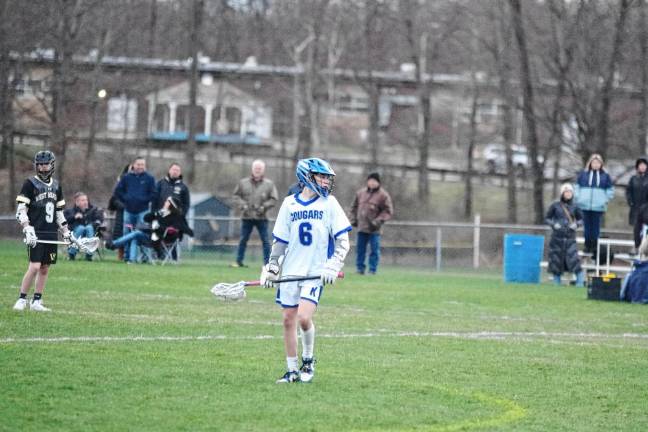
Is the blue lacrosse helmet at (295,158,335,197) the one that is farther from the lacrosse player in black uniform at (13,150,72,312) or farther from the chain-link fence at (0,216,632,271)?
the chain-link fence at (0,216,632,271)

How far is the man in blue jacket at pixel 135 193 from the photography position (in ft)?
83.4

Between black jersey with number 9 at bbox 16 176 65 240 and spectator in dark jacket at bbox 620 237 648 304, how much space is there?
1043 cm

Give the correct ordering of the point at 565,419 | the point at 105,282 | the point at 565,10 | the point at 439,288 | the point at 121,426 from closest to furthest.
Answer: the point at 121,426 < the point at 565,419 < the point at 105,282 < the point at 439,288 < the point at 565,10

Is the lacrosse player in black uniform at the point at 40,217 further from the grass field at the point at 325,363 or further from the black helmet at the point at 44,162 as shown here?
the grass field at the point at 325,363

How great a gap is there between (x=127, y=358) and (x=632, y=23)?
3162cm

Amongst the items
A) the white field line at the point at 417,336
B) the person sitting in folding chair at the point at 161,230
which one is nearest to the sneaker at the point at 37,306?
the white field line at the point at 417,336

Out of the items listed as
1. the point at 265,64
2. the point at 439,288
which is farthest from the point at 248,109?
the point at 439,288

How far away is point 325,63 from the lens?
61719mm

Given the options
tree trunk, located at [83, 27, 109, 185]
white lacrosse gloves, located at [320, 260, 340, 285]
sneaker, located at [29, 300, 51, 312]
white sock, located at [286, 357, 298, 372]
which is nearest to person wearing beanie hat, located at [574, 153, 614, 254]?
sneaker, located at [29, 300, 51, 312]

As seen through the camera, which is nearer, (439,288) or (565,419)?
→ (565,419)

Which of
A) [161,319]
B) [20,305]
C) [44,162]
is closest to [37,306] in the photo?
[20,305]

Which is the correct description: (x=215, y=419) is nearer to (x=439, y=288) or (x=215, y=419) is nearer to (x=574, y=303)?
(x=574, y=303)

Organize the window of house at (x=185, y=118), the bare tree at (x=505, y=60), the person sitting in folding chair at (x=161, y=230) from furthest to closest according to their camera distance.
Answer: the window of house at (x=185, y=118)
the bare tree at (x=505, y=60)
the person sitting in folding chair at (x=161, y=230)

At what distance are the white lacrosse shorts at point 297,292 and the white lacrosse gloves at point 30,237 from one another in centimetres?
509
